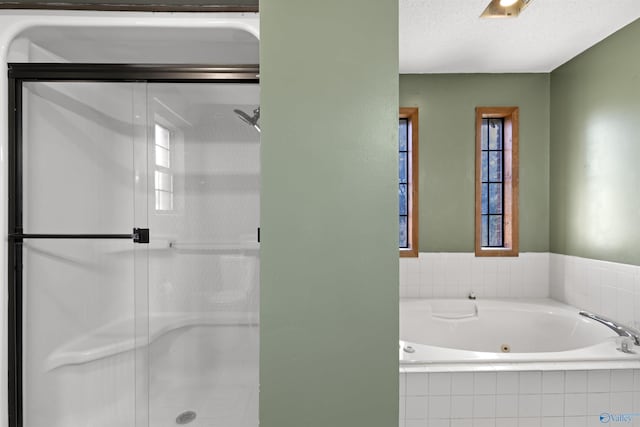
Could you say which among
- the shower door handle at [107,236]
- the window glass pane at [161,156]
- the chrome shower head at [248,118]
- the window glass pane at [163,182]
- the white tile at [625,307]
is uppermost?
the chrome shower head at [248,118]

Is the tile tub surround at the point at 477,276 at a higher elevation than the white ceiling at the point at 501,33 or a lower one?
lower

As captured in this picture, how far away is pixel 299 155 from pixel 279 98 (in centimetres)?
18

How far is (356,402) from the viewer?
3.68 feet

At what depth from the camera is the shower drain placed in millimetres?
1522

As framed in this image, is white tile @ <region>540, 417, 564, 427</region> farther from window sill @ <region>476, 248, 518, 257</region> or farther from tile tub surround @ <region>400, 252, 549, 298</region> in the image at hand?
window sill @ <region>476, 248, 518, 257</region>

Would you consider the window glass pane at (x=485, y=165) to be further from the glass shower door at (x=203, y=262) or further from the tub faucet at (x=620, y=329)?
the glass shower door at (x=203, y=262)

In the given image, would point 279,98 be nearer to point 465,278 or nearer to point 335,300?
point 335,300

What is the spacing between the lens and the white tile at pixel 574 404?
1.76m

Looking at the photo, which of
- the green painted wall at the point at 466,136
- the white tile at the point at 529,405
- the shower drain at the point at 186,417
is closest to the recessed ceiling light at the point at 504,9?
the green painted wall at the point at 466,136

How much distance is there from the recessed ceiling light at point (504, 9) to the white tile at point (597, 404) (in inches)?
78.9

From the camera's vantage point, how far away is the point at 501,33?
2.37 meters

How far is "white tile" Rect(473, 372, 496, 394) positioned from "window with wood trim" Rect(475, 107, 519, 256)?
1457 millimetres

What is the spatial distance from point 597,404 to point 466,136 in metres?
1.98

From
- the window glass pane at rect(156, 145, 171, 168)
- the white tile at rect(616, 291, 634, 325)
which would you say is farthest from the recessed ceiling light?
the window glass pane at rect(156, 145, 171, 168)
